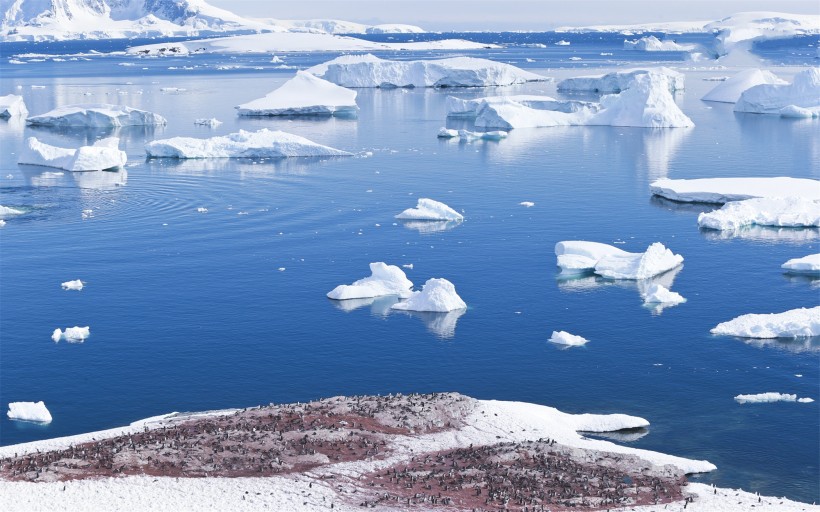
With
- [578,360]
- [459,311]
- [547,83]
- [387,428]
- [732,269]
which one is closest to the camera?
[387,428]

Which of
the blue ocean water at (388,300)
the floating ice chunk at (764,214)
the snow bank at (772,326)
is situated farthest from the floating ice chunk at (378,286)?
the floating ice chunk at (764,214)

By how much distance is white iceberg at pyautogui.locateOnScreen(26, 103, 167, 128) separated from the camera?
74.6 m

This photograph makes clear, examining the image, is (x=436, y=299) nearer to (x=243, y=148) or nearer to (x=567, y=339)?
(x=567, y=339)

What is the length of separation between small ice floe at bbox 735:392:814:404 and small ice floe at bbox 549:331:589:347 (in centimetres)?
523

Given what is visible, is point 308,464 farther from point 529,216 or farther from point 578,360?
point 529,216

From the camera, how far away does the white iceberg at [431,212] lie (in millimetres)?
44375

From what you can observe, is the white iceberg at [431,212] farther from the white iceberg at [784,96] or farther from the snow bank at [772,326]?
the white iceberg at [784,96]

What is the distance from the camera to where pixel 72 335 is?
97.9 ft

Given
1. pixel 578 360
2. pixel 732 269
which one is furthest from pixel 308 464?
pixel 732 269

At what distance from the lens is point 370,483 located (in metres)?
18.9

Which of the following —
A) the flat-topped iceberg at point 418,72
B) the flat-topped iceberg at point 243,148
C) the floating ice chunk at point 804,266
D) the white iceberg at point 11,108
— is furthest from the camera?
the flat-topped iceberg at point 418,72

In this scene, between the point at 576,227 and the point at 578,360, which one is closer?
the point at 578,360

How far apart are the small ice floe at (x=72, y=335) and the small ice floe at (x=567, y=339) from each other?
13.8 metres

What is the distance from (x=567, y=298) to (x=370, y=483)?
16.2m
